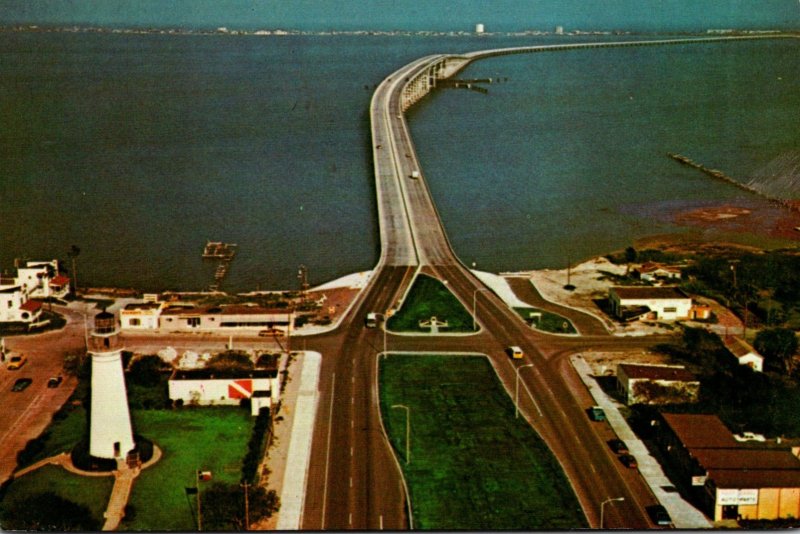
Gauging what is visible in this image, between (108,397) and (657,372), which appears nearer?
(108,397)

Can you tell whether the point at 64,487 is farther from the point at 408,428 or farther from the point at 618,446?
the point at 618,446

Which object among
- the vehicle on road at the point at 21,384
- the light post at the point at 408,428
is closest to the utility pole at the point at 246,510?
the light post at the point at 408,428

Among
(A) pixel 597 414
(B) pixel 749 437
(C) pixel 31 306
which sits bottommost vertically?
(B) pixel 749 437

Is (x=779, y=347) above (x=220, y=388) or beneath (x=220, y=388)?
beneath

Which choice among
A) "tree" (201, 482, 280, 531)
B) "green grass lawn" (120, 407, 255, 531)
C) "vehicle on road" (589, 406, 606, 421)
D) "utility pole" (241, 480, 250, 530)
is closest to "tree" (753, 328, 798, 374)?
"vehicle on road" (589, 406, 606, 421)

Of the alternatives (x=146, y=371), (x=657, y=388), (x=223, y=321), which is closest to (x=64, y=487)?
(x=146, y=371)

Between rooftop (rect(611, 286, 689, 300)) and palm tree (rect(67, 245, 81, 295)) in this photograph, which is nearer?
rooftop (rect(611, 286, 689, 300))

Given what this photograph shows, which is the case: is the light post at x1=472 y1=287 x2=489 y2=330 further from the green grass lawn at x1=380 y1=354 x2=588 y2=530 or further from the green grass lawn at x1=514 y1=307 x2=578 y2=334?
the green grass lawn at x1=380 y1=354 x2=588 y2=530
